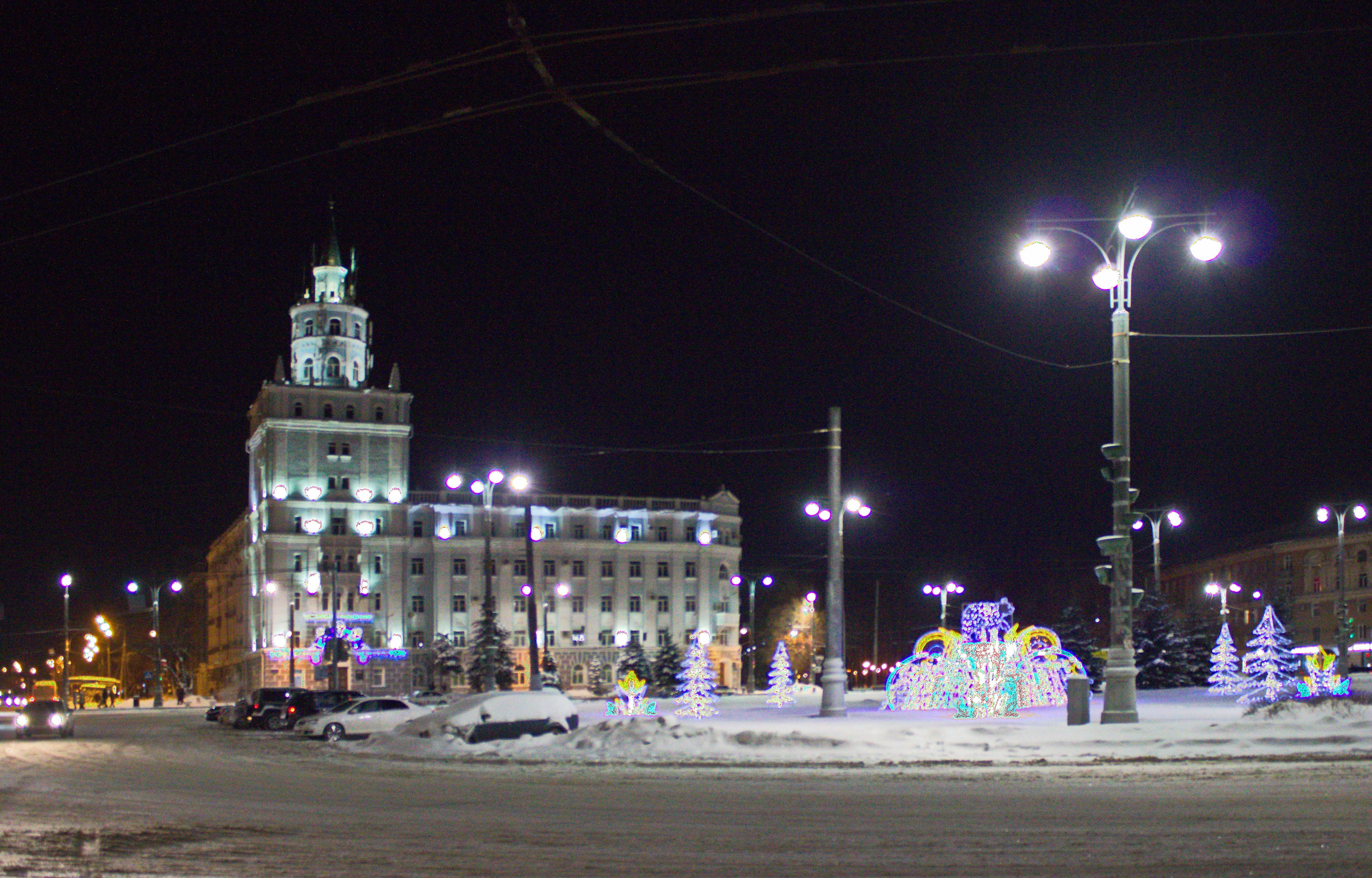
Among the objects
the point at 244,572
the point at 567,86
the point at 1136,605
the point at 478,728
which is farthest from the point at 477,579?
the point at 567,86

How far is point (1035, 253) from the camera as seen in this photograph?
20.6 m

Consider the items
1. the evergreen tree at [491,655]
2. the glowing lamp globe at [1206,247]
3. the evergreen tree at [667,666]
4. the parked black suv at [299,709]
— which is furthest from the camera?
the evergreen tree at [667,666]

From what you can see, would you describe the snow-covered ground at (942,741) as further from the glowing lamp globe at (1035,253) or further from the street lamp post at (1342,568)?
the street lamp post at (1342,568)

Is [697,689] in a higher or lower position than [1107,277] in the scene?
lower

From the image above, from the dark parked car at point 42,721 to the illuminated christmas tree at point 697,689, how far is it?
1799cm

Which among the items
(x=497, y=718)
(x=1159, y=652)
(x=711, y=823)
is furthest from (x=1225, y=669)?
(x=711, y=823)

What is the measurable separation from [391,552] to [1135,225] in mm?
87789

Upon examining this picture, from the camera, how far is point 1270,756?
58.9ft

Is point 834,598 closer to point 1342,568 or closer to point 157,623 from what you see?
point 1342,568

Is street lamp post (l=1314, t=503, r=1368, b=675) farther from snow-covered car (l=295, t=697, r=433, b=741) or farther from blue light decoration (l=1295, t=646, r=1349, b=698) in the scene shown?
snow-covered car (l=295, t=697, r=433, b=741)

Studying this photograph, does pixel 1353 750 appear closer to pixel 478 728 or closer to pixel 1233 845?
pixel 1233 845

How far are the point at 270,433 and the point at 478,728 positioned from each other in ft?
257

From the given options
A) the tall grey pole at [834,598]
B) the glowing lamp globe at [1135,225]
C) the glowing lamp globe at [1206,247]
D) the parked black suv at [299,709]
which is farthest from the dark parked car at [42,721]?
the glowing lamp globe at [1206,247]

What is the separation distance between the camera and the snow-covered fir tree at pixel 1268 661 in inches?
1405
